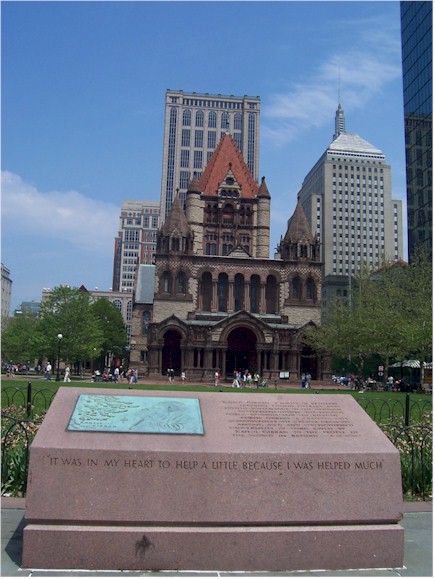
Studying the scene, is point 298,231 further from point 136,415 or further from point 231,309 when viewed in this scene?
point 136,415

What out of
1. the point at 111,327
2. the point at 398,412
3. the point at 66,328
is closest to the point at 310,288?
the point at 66,328

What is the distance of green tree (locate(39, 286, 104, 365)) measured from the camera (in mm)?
54656

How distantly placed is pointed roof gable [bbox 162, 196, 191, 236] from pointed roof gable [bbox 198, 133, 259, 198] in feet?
29.1

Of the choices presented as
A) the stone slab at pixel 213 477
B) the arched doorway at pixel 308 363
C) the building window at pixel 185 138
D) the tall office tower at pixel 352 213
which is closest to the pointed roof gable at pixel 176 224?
the arched doorway at pixel 308 363

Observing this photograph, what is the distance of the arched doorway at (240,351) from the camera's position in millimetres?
62969

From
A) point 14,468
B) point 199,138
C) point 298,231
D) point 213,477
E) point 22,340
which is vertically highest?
point 199,138

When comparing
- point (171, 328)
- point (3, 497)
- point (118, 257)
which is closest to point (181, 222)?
point (171, 328)

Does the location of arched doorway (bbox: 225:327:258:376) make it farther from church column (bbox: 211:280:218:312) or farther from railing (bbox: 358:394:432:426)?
railing (bbox: 358:394:432:426)

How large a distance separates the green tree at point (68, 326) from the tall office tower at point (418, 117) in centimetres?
3780

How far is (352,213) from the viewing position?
152625 millimetres

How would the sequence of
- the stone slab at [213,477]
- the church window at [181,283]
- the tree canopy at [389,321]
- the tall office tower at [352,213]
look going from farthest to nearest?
the tall office tower at [352,213] → the church window at [181,283] → the tree canopy at [389,321] → the stone slab at [213,477]

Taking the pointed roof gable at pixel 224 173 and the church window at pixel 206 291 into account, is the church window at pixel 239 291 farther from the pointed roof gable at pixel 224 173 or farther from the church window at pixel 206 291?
the pointed roof gable at pixel 224 173

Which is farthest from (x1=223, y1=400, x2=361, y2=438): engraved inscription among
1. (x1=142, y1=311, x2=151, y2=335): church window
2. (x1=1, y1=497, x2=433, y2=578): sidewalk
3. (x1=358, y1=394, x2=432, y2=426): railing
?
(x1=142, y1=311, x2=151, y2=335): church window

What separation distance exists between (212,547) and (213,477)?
0.74 m
